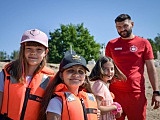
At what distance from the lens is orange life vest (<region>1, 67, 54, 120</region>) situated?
3.24 m

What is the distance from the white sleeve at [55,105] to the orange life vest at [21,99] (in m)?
0.21

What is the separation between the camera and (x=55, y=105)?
315cm

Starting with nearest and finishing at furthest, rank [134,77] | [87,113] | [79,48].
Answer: [87,113], [134,77], [79,48]

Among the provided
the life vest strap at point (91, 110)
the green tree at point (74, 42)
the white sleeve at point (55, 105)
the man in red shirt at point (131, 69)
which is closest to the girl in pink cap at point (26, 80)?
the white sleeve at point (55, 105)

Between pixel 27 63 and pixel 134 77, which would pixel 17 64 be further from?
pixel 134 77

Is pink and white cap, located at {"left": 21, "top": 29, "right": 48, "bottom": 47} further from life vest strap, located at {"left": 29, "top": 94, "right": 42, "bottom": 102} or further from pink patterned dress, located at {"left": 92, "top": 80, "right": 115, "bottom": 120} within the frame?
pink patterned dress, located at {"left": 92, "top": 80, "right": 115, "bottom": 120}

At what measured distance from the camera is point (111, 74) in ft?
13.8

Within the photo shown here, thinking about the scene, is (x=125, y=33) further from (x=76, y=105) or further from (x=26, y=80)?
(x=26, y=80)

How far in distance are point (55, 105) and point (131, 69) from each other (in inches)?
75.1

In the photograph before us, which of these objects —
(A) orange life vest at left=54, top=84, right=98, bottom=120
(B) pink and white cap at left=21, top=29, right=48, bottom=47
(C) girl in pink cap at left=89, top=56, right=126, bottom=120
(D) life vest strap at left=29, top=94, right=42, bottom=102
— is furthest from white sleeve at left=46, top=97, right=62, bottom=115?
(C) girl in pink cap at left=89, top=56, right=126, bottom=120

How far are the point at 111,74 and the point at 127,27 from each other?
98cm

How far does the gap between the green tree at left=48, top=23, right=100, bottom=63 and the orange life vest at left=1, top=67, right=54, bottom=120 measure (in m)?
43.1

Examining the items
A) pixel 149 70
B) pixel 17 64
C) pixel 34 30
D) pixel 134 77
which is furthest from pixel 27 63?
pixel 149 70

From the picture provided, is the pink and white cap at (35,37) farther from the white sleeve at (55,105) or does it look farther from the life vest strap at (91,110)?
the life vest strap at (91,110)
